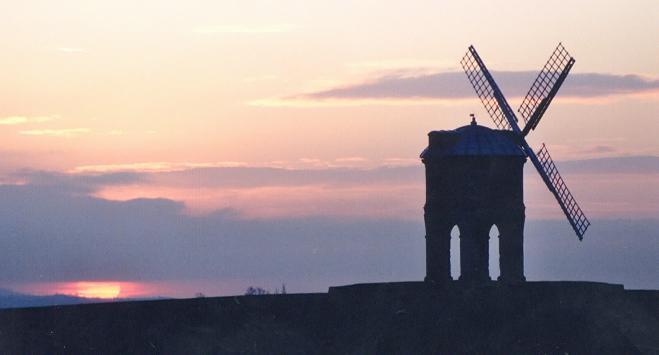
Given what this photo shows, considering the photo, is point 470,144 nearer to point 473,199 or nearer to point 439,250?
point 473,199

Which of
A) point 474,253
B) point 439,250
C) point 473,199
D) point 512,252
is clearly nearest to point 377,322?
point 439,250

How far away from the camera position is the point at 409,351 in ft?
153

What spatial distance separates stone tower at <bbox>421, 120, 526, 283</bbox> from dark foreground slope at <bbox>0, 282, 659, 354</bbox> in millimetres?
3317

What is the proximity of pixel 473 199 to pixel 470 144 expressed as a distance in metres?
1.54

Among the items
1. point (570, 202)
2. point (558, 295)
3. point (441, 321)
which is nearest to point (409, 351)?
point (441, 321)

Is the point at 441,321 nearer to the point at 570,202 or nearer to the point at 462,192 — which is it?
the point at 462,192

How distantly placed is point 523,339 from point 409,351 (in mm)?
2781

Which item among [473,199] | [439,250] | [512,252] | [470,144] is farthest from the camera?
[512,252]

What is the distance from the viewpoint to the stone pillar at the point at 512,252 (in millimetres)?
54375

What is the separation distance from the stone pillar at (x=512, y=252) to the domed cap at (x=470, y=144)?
6.72 feet

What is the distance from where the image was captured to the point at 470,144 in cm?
5375

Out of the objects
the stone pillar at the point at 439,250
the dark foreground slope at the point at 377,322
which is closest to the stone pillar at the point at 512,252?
the stone pillar at the point at 439,250

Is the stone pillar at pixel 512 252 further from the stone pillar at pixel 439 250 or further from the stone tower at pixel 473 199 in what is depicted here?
the stone pillar at pixel 439 250

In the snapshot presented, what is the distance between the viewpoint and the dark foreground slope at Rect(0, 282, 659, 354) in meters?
42.6
